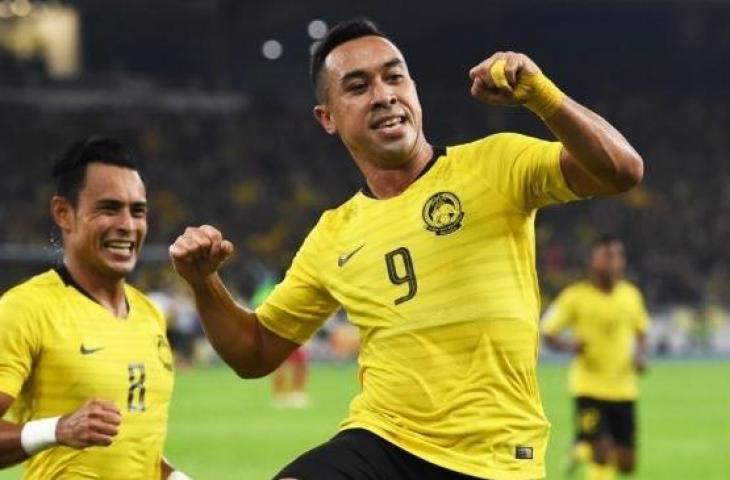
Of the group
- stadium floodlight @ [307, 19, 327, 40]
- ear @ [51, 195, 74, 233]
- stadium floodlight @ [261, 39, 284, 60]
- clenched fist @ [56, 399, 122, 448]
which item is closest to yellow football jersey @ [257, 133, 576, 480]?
clenched fist @ [56, 399, 122, 448]

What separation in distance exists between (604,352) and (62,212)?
9.39 metres

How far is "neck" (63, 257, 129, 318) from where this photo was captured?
6211 mm

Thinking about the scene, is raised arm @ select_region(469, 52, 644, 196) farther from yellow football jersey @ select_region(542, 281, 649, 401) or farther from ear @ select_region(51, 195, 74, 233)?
yellow football jersey @ select_region(542, 281, 649, 401)

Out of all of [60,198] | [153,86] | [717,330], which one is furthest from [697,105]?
[60,198]

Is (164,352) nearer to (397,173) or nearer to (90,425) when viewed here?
(90,425)

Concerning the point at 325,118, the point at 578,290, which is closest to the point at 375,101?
the point at 325,118

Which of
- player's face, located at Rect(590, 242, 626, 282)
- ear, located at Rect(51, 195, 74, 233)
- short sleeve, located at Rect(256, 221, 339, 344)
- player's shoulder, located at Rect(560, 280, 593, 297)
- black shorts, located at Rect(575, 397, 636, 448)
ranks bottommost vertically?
short sleeve, located at Rect(256, 221, 339, 344)

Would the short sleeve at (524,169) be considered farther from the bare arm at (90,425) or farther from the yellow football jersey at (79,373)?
the yellow football jersey at (79,373)

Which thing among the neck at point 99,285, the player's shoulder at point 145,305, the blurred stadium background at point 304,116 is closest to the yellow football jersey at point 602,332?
the player's shoulder at point 145,305

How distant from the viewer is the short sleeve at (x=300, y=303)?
5836 mm

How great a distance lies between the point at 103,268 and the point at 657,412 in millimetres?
19172

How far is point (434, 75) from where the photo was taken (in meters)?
52.9

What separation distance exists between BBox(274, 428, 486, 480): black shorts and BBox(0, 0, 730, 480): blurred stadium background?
31387 mm

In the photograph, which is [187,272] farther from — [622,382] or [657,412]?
[657,412]
